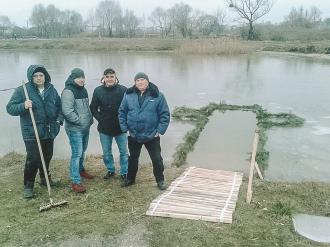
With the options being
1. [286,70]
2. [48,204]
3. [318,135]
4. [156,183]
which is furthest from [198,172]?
[286,70]

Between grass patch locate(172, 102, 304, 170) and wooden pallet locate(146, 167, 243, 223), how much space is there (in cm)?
124

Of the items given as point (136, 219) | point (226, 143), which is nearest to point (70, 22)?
point (226, 143)

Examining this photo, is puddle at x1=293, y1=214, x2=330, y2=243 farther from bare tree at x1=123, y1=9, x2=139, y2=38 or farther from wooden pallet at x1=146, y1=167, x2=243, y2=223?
bare tree at x1=123, y1=9, x2=139, y2=38

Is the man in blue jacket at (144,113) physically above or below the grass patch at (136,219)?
above

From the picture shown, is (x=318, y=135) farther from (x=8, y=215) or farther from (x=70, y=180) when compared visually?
(x=8, y=215)

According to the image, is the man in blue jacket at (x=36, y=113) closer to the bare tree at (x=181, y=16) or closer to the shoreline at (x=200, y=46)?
the shoreline at (x=200, y=46)

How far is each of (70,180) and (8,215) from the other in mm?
1266

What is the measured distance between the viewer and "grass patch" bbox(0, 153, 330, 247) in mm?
4324

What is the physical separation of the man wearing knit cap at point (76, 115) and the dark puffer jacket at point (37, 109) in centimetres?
16

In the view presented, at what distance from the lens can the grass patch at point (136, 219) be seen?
4324 millimetres

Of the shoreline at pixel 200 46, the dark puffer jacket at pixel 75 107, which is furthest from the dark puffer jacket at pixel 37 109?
the shoreline at pixel 200 46

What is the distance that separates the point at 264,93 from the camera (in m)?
14.8

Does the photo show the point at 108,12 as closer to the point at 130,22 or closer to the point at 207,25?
the point at 130,22

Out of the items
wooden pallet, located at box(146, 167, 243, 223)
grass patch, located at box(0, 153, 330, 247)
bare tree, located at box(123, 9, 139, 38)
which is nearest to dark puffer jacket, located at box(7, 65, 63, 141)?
grass patch, located at box(0, 153, 330, 247)
